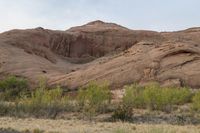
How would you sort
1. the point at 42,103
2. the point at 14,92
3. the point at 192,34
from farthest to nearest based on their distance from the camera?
the point at 192,34
the point at 14,92
the point at 42,103

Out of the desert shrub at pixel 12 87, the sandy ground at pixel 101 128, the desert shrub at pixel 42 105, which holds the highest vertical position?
the sandy ground at pixel 101 128

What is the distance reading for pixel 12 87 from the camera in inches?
1955

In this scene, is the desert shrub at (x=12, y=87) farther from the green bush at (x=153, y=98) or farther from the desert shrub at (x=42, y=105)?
the green bush at (x=153, y=98)

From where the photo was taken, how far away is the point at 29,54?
6888cm

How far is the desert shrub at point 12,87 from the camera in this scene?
46.7m

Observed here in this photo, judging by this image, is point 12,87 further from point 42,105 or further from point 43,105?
point 43,105

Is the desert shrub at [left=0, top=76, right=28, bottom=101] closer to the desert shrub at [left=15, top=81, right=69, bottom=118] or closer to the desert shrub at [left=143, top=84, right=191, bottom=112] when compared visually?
the desert shrub at [left=15, top=81, right=69, bottom=118]

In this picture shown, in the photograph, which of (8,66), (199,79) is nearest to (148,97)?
(199,79)

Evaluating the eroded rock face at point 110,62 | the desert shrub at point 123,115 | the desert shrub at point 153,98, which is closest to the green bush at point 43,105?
the desert shrub at point 123,115

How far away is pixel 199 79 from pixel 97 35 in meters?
40.7

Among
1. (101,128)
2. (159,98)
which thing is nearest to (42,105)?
(159,98)

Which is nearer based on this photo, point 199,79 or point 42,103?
point 42,103

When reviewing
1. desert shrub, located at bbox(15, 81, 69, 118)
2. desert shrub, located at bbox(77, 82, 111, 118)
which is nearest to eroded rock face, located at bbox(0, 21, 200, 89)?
desert shrub, located at bbox(77, 82, 111, 118)

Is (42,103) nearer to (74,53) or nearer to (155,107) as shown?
(155,107)
